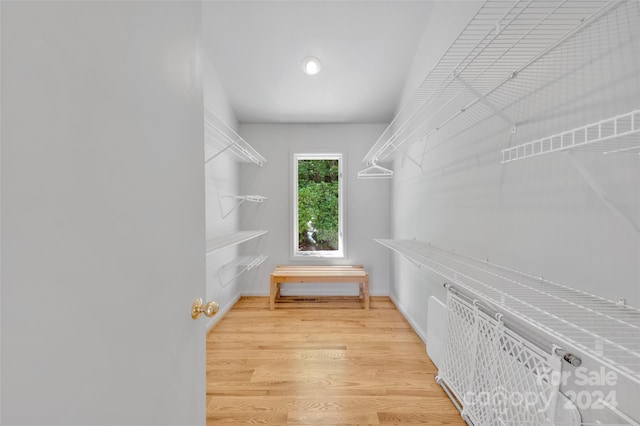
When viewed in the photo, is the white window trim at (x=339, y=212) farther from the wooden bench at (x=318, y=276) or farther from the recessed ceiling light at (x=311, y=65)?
the recessed ceiling light at (x=311, y=65)

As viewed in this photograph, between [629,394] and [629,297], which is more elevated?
[629,297]

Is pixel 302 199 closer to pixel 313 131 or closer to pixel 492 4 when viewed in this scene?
pixel 313 131

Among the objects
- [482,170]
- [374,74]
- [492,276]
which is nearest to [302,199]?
[374,74]

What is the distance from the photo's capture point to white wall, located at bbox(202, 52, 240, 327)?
8.70 ft

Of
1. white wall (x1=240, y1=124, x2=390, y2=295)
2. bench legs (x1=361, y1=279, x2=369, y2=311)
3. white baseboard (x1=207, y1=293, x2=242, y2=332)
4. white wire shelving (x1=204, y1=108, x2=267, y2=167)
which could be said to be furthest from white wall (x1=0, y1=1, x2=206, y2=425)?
white wall (x1=240, y1=124, x2=390, y2=295)

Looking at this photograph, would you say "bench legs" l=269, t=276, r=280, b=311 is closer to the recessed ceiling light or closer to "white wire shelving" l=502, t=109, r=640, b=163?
the recessed ceiling light

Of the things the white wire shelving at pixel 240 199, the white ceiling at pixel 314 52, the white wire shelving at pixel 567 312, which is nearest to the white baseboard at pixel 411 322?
the white wire shelving at pixel 567 312

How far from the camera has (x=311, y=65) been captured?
2.72m

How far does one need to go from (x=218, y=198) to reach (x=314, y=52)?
168 cm

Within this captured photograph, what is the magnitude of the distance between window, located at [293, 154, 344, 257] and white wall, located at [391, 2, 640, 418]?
1997mm

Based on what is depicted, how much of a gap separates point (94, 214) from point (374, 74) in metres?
2.91

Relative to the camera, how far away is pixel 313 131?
3.70 m

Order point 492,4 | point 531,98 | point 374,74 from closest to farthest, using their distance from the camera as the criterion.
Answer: point 531,98, point 492,4, point 374,74

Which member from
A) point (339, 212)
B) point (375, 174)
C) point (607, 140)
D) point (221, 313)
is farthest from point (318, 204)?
point (607, 140)
